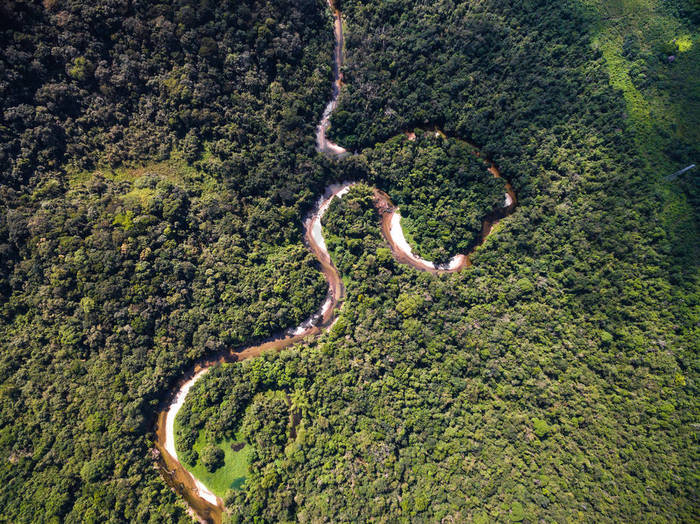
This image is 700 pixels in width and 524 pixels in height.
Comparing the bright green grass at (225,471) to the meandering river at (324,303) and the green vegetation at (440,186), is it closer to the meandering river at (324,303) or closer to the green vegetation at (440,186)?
the meandering river at (324,303)

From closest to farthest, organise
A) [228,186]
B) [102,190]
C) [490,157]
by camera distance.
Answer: [102,190]
[228,186]
[490,157]

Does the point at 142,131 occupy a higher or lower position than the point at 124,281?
higher

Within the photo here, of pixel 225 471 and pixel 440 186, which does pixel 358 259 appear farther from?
pixel 225 471

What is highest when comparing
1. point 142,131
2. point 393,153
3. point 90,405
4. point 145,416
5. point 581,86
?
point 581,86

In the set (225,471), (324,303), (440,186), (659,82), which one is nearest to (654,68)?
(659,82)

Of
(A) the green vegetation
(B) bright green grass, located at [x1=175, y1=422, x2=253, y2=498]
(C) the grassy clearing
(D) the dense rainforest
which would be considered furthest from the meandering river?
(C) the grassy clearing

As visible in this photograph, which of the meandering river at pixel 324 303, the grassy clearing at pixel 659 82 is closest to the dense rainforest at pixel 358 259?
the grassy clearing at pixel 659 82

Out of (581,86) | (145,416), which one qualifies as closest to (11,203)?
(145,416)

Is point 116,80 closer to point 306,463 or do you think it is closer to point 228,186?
point 228,186
